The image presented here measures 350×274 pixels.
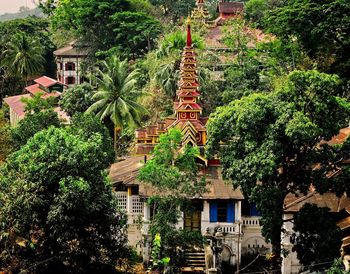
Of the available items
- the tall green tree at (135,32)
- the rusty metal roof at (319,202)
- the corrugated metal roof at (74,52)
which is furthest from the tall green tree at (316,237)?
the corrugated metal roof at (74,52)

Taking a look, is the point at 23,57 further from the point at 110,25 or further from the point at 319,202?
the point at 319,202

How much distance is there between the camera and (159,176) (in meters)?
20.9

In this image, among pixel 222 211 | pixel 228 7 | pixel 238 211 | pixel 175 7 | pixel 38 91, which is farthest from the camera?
pixel 228 7

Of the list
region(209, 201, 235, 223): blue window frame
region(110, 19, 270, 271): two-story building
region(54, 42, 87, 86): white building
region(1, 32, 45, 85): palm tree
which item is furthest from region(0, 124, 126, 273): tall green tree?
region(1, 32, 45, 85): palm tree

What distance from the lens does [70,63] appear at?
5497 cm

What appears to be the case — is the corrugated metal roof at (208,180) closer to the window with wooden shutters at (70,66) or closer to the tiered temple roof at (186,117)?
the tiered temple roof at (186,117)

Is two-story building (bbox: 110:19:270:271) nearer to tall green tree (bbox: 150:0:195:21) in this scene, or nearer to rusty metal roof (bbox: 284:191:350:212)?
rusty metal roof (bbox: 284:191:350:212)

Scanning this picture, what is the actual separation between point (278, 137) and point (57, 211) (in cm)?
708

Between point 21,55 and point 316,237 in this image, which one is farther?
point 21,55

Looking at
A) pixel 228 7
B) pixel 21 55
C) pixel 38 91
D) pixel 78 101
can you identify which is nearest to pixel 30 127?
pixel 78 101

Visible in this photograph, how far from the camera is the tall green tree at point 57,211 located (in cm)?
1928

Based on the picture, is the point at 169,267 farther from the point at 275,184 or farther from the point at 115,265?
the point at 275,184

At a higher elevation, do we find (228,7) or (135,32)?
(228,7)

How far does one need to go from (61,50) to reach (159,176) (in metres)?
37.1
